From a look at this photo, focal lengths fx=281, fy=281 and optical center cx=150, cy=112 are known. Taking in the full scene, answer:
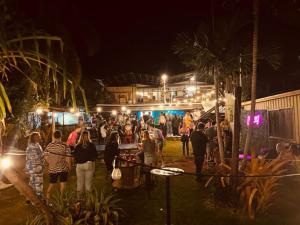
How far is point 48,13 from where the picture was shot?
2412 millimetres

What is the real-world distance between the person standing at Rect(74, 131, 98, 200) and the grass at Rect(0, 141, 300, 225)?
3.35ft

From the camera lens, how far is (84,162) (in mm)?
6387

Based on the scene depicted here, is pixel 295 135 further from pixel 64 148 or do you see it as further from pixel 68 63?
pixel 68 63

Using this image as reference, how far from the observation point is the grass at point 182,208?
5.57 meters

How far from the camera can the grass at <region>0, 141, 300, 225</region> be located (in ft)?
18.3

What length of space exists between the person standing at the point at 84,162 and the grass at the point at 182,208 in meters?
1.02

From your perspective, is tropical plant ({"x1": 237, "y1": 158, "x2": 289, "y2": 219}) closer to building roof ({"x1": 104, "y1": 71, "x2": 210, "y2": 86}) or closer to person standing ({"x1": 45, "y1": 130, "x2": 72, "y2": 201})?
person standing ({"x1": 45, "y1": 130, "x2": 72, "y2": 201})

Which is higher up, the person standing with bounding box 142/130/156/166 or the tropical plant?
the person standing with bounding box 142/130/156/166

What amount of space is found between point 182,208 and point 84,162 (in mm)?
2447

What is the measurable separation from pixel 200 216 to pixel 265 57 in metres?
4.10

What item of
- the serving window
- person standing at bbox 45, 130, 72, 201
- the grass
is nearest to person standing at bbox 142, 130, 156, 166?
the grass

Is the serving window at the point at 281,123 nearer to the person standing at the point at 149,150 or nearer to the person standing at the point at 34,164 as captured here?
the person standing at the point at 149,150

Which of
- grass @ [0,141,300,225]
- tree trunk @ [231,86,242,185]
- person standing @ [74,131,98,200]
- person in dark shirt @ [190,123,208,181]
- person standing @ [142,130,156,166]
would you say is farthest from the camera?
person in dark shirt @ [190,123,208,181]

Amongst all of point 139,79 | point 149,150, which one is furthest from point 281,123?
point 139,79
